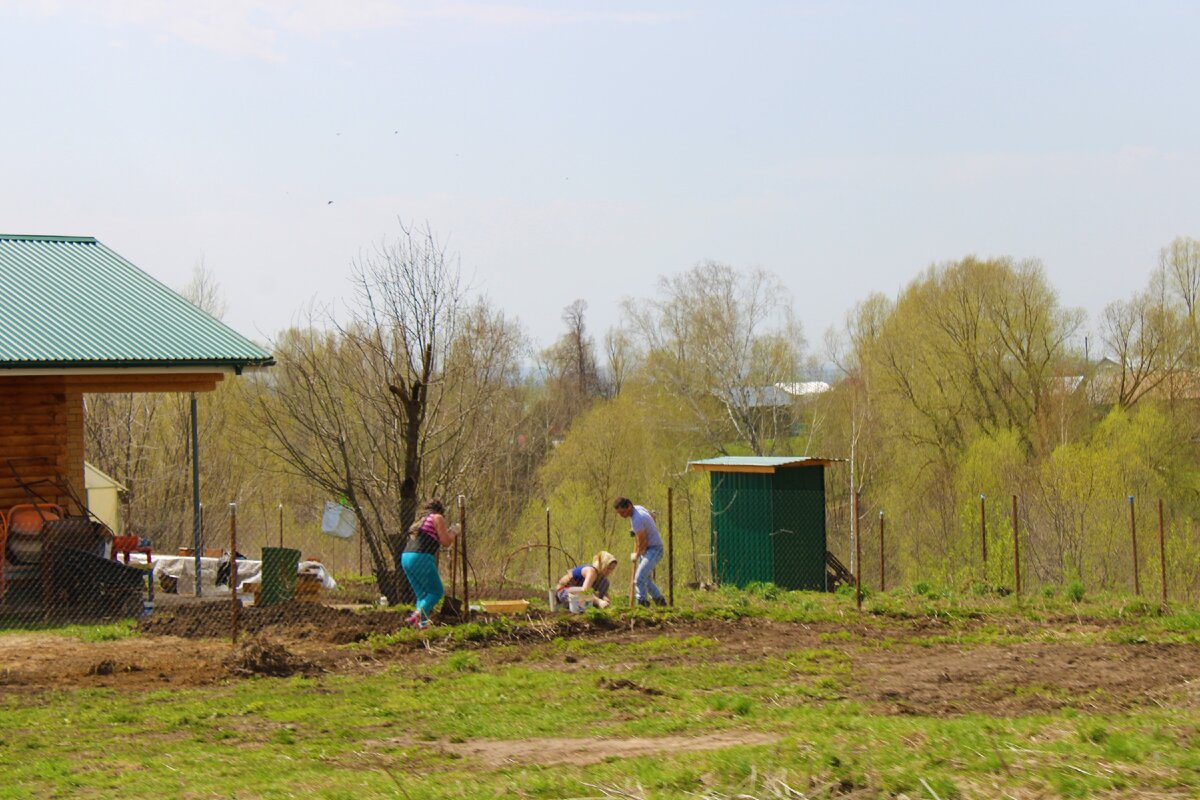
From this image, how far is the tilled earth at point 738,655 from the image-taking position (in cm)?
887

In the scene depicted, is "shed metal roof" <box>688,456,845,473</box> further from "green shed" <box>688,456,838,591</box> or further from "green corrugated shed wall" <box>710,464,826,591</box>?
"green corrugated shed wall" <box>710,464,826,591</box>

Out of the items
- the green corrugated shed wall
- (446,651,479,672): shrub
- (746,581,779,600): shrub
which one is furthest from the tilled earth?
the green corrugated shed wall

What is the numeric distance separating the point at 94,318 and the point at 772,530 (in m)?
11.5

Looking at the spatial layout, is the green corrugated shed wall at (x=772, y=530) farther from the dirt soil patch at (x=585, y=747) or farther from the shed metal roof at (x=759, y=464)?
the dirt soil patch at (x=585, y=747)

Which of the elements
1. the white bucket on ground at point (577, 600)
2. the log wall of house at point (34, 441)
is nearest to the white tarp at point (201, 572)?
the log wall of house at point (34, 441)

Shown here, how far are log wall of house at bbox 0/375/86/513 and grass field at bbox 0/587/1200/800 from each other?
3101 millimetres

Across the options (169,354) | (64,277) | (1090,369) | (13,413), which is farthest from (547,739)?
(1090,369)

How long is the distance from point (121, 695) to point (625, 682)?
152 inches

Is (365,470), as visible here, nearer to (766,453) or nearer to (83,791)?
(83,791)

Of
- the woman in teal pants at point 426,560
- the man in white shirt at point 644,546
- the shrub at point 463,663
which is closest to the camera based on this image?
the shrub at point 463,663

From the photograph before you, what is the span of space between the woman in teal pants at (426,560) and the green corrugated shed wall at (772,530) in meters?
9.71

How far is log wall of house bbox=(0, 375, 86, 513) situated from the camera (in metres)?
15.0

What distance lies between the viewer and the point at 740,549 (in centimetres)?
2148

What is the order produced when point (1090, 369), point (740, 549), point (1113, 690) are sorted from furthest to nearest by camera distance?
point (1090, 369), point (740, 549), point (1113, 690)
